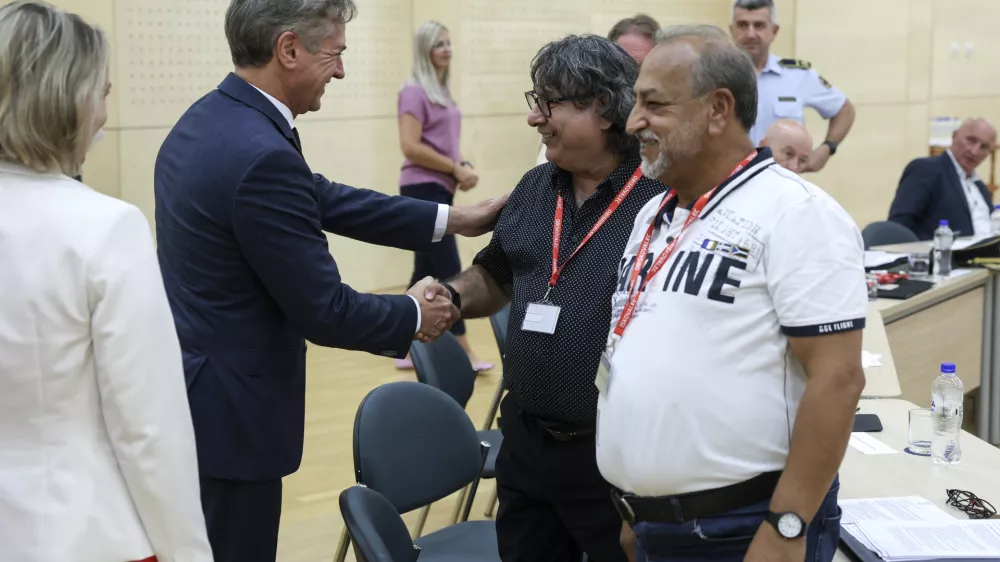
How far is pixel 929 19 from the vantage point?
32.0 ft

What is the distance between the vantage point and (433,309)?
2518 mm

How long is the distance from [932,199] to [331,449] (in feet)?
12.0

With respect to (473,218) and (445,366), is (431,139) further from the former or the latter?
(473,218)

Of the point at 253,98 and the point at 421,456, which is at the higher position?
the point at 253,98

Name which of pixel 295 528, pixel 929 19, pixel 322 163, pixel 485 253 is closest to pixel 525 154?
pixel 322 163

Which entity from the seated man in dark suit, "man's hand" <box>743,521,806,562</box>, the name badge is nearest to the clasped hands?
the name badge

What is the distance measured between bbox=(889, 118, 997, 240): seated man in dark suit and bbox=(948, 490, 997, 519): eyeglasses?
3.74m

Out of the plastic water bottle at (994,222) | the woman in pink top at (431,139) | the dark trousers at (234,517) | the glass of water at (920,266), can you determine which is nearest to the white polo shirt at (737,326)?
the dark trousers at (234,517)

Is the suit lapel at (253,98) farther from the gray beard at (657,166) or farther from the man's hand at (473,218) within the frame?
the gray beard at (657,166)

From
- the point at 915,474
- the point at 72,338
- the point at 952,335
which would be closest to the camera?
the point at 72,338

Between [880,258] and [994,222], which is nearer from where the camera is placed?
[880,258]

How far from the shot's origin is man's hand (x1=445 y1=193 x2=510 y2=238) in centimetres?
277

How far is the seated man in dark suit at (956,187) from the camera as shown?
19.0ft

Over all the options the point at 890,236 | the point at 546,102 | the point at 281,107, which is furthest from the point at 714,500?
the point at 890,236
